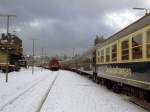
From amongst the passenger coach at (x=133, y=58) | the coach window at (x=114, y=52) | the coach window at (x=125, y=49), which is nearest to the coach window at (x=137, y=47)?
the passenger coach at (x=133, y=58)

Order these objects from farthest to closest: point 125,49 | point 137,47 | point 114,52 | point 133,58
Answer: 1. point 114,52
2. point 125,49
3. point 133,58
4. point 137,47

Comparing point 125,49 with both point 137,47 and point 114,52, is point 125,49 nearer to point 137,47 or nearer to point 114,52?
point 137,47

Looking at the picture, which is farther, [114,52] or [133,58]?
[114,52]

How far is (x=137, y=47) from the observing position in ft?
46.4

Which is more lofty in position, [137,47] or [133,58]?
[137,47]

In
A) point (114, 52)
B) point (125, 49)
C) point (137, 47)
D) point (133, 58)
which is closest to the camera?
point (137, 47)

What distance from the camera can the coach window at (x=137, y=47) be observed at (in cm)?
1369

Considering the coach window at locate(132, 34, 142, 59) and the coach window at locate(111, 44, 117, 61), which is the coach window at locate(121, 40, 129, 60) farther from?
the coach window at locate(111, 44, 117, 61)

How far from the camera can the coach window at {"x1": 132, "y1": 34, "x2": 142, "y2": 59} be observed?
13688 mm

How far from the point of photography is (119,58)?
17.7m

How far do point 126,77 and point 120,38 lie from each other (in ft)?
7.63

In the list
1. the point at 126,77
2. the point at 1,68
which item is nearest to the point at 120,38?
the point at 126,77

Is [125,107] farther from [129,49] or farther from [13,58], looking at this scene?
[13,58]

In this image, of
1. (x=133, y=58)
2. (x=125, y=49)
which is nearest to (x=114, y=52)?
(x=125, y=49)
